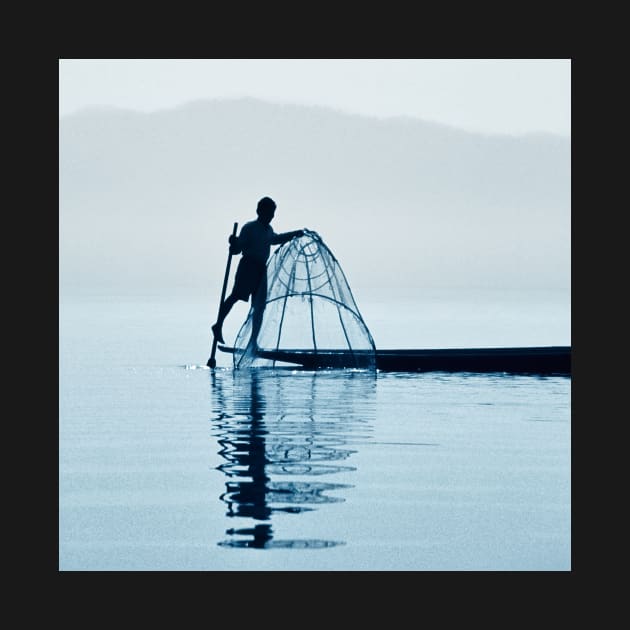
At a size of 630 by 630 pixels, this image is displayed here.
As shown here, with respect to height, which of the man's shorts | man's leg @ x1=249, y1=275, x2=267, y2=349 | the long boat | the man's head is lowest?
the long boat

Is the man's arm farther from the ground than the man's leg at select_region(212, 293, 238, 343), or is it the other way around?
the man's arm

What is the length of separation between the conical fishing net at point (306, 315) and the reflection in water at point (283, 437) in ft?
0.85

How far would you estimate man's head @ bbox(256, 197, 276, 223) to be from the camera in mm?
18281

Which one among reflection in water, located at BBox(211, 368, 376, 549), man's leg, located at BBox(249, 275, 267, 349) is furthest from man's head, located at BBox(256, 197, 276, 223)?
reflection in water, located at BBox(211, 368, 376, 549)

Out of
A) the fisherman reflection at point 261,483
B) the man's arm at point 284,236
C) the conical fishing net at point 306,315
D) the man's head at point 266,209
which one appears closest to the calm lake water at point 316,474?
the fisherman reflection at point 261,483

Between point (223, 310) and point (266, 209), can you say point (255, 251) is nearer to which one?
point (266, 209)

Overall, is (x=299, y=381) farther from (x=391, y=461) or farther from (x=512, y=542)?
(x=512, y=542)

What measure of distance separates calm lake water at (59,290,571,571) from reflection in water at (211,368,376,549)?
0.08 ft

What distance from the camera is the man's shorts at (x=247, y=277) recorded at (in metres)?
18.5

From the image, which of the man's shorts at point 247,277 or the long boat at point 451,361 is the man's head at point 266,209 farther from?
the long boat at point 451,361

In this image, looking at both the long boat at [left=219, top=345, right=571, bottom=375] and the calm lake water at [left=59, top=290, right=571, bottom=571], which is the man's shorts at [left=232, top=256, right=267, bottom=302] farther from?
the calm lake water at [left=59, top=290, right=571, bottom=571]

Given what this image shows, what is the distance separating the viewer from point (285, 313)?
18.2m

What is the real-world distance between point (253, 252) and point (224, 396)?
140 inches

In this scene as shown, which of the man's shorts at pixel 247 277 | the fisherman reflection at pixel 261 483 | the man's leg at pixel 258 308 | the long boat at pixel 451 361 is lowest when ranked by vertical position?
the fisherman reflection at pixel 261 483
